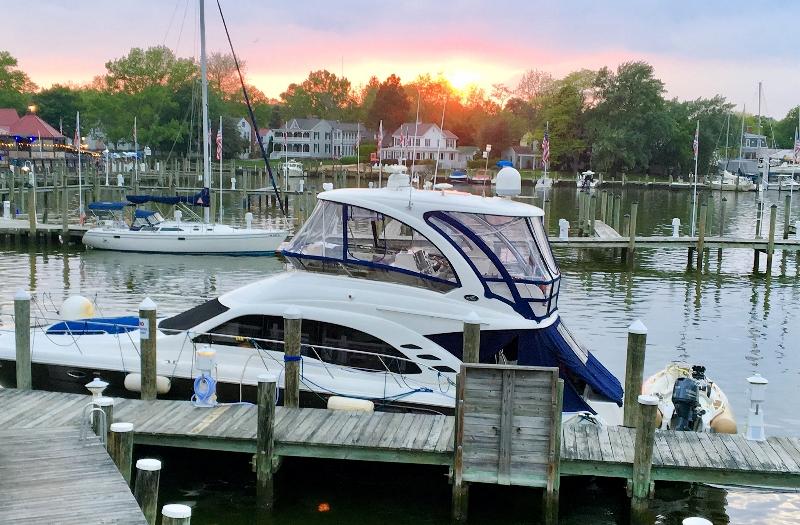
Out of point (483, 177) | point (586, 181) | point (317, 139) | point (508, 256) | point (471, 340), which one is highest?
point (317, 139)

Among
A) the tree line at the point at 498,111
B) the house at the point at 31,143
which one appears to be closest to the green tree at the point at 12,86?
the tree line at the point at 498,111

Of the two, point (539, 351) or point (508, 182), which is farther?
point (508, 182)

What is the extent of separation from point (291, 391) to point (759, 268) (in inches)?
1067

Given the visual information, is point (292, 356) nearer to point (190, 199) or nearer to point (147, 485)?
point (147, 485)

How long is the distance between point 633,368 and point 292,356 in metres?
4.61

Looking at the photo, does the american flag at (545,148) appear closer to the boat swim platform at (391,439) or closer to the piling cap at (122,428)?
the boat swim platform at (391,439)

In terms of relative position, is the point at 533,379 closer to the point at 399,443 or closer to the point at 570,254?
the point at 399,443

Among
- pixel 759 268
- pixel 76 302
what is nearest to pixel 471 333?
pixel 76 302

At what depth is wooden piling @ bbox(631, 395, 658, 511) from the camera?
10.3m

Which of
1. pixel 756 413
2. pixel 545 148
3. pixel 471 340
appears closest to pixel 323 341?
pixel 471 340

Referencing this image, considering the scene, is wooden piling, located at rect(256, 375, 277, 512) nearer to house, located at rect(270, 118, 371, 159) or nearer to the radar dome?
the radar dome

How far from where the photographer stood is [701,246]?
33000mm

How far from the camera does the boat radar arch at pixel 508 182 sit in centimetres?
1423

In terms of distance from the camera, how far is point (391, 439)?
11109mm
